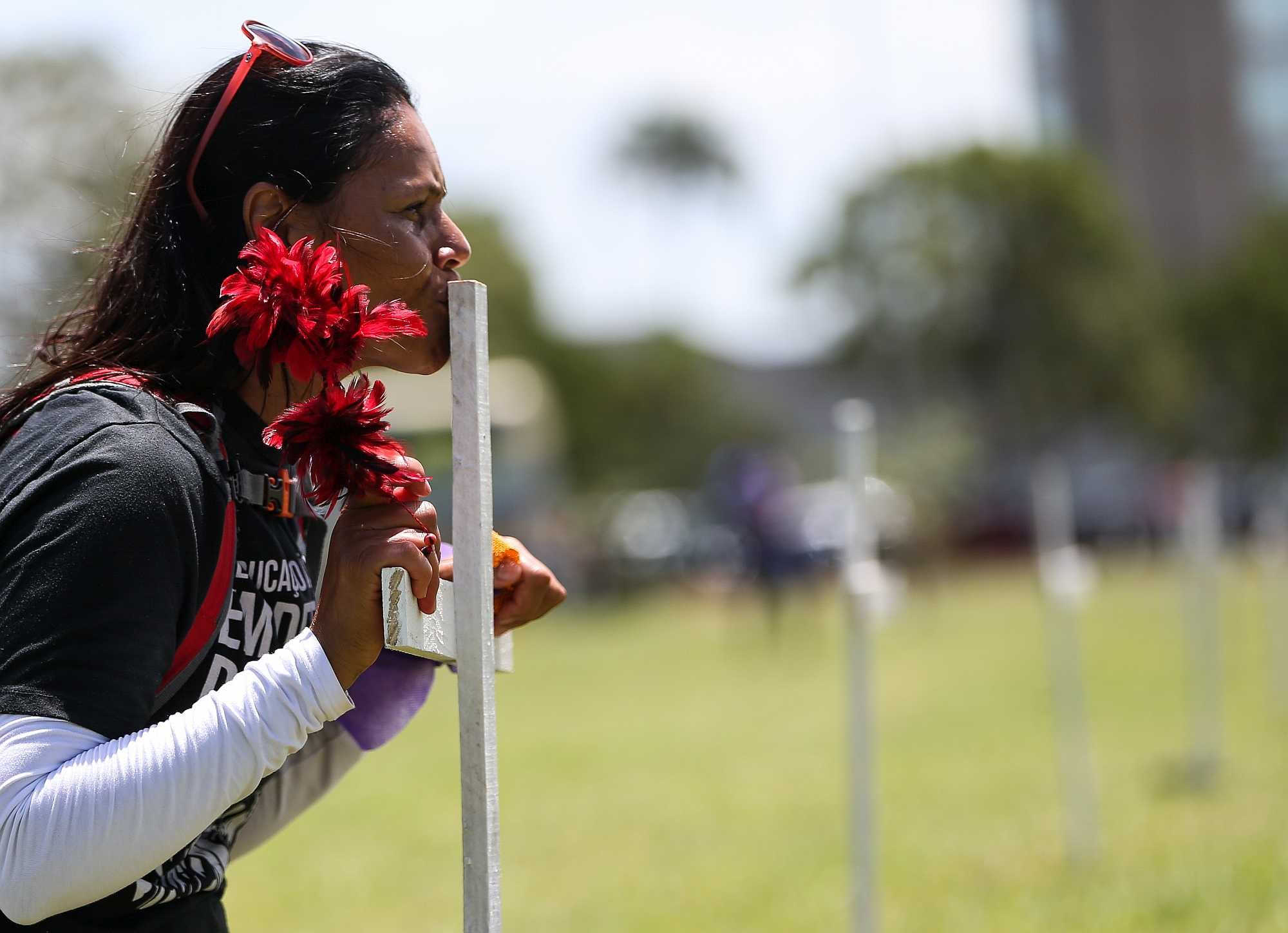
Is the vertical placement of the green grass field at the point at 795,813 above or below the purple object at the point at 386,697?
below

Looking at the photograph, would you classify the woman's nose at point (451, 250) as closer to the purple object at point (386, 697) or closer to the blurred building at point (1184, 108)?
the purple object at point (386, 697)

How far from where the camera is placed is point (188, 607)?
1.30 meters

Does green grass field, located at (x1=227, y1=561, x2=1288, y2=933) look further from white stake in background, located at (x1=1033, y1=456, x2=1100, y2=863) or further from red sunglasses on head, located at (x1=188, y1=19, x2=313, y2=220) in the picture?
red sunglasses on head, located at (x1=188, y1=19, x2=313, y2=220)

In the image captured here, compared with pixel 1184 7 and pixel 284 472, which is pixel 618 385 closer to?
pixel 1184 7

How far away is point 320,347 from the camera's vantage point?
1.37m

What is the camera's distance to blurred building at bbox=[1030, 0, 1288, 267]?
51594 mm

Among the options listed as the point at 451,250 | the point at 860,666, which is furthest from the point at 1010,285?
the point at 451,250

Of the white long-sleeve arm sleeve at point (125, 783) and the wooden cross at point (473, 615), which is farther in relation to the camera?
the wooden cross at point (473, 615)

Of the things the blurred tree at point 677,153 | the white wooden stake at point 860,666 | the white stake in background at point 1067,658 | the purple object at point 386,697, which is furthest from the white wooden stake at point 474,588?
the blurred tree at point 677,153

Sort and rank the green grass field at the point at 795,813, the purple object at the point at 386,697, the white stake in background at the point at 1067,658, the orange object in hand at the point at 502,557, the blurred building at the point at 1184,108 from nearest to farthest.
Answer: the orange object in hand at the point at 502,557, the purple object at the point at 386,697, the green grass field at the point at 795,813, the white stake in background at the point at 1067,658, the blurred building at the point at 1184,108

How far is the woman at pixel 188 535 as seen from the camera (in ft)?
3.83

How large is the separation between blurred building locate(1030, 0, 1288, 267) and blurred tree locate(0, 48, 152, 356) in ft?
139

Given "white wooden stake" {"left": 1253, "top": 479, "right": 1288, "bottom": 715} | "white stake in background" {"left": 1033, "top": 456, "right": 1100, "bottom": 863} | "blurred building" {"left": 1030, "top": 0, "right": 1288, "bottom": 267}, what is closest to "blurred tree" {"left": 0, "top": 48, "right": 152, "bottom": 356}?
"white stake in background" {"left": 1033, "top": 456, "right": 1100, "bottom": 863}

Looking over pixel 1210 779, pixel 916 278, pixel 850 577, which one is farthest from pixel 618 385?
pixel 850 577
